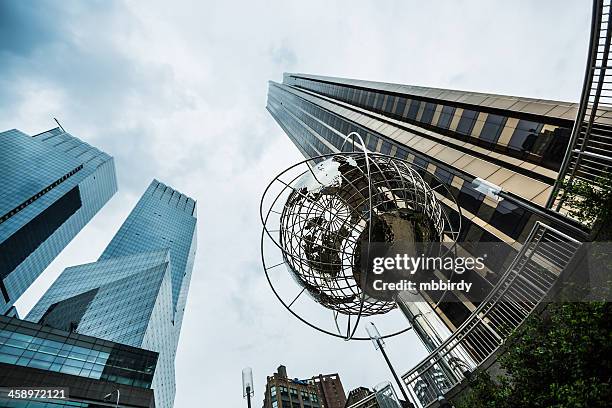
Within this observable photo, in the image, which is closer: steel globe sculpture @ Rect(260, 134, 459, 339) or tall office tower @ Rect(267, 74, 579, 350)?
steel globe sculpture @ Rect(260, 134, 459, 339)

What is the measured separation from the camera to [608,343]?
5152 mm

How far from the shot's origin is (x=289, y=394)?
190ft

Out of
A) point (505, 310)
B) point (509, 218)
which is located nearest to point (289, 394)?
point (509, 218)

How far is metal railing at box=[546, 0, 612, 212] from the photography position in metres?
6.89

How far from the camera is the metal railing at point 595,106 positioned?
6887mm

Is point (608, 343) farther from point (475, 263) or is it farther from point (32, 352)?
point (32, 352)

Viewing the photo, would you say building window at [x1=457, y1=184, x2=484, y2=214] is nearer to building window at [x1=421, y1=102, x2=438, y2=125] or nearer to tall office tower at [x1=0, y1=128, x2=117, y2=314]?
building window at [x1=421, y1=102, x2=438, y2=125]

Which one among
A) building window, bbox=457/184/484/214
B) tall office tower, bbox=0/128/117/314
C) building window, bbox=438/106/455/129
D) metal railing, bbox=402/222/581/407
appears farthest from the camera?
tall office tower, bbox=0/128/117/314

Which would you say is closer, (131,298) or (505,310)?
(505,310)

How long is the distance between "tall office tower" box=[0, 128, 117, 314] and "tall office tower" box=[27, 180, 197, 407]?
10.3 metres

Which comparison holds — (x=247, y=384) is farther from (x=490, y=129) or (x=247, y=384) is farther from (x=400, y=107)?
(x=400, y=107)

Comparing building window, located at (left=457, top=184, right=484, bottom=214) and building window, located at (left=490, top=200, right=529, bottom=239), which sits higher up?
building window, located at (left=457, top=184, right=484, bottom=214)

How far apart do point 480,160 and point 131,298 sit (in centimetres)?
7186

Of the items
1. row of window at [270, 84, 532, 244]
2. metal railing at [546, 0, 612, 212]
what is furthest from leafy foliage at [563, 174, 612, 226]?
row of window at [270, 84, 532, 244]
